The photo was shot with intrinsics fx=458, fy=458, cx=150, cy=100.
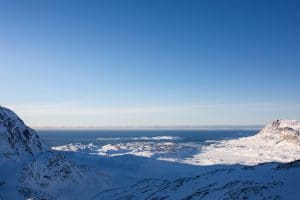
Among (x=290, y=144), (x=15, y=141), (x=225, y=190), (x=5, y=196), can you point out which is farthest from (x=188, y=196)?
(x=290, y=144)

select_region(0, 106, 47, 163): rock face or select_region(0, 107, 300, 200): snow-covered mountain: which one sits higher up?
select_region(0, 106, 47, 163): rock face

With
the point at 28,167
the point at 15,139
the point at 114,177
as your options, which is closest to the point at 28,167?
the point at 28,167

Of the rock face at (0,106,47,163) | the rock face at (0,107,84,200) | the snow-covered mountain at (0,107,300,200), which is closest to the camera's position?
the snow-covered mountain at (0,107,300,200)

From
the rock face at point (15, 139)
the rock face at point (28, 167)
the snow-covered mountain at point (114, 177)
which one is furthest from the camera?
the rock face at point (15, 139)

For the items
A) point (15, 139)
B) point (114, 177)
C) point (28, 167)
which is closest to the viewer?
point (28, 167)

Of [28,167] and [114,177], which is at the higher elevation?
[28,167]

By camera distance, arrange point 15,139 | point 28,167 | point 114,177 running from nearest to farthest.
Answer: point 28,167 → point 15,139 → point 114,177

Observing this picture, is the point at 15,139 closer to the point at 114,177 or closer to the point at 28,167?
the point at 28,167

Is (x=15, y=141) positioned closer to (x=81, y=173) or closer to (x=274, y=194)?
(x=81, y=173)
